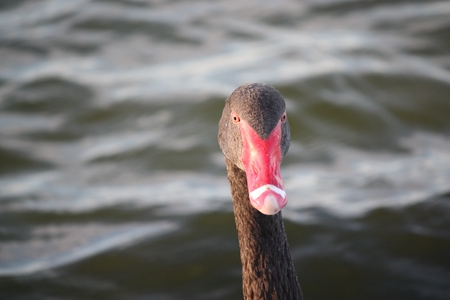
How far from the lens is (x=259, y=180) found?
9.93ft

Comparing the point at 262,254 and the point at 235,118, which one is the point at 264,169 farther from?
the point at 262,254

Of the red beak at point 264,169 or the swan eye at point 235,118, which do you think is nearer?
the red beak at point 264,169

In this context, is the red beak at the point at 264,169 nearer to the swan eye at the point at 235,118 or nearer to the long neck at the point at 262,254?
the swan eye at the point at 235,118

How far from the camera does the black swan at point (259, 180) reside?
9.95 ft

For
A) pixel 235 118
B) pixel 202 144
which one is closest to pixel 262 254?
pixel 235 118

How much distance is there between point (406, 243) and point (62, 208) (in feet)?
11.4

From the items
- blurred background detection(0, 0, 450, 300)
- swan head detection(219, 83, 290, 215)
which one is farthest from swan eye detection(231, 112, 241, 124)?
blurred background detection(0, 0, 450, 300)

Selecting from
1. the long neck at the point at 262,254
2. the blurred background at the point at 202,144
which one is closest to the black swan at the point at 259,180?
the long neck at the point at 262,254

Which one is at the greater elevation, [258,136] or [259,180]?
[258,136]

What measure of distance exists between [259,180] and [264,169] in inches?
2.8

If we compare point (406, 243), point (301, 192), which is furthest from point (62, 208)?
point (406, 243)

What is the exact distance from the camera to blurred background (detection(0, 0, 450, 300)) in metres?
5.24

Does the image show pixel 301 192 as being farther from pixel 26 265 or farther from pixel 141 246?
pixel 26 265

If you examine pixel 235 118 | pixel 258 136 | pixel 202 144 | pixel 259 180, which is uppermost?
pixel 202 144
